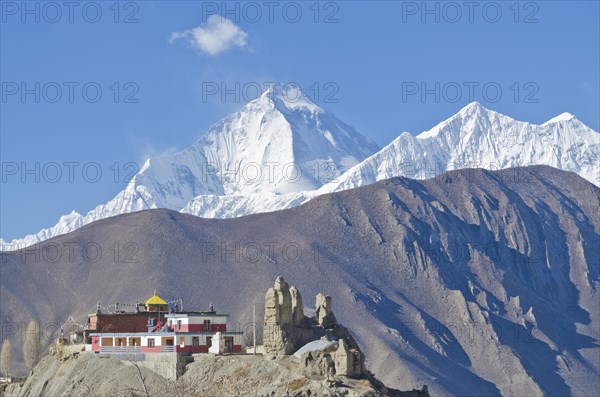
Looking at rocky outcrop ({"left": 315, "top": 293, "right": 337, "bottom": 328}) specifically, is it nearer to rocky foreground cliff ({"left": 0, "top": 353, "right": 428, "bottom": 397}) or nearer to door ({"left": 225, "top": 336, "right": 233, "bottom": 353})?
door ({"left": 225, "top": 336, "right": 233, "bottom": 353})

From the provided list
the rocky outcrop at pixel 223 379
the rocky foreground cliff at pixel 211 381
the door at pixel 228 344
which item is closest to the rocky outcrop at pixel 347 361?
the rocky outcrop at pixel 223 379

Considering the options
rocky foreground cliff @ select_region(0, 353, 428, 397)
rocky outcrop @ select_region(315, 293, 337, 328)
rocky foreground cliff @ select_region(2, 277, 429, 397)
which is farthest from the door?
rocky outcrop @ select_region(315, 293, 337, 328)

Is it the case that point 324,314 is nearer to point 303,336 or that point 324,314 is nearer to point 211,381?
point 303,336

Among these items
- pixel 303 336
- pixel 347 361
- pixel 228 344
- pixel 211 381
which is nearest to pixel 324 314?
pixel 303 336

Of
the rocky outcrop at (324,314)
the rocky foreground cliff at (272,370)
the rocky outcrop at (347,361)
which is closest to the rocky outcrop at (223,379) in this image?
the rocky foreground cliff at (272,370)

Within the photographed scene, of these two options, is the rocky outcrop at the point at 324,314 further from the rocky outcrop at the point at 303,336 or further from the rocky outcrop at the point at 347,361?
the rocky outcrop at the point at 347,361

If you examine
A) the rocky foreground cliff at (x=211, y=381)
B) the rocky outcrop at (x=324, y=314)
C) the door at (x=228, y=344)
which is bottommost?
the rocky foreground cliff at (x=211, y=381)

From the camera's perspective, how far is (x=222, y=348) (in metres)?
108

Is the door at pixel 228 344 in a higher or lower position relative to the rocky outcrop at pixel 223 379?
higher

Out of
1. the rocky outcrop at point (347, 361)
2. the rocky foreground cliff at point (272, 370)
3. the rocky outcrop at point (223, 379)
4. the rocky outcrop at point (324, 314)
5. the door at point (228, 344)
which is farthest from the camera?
the rocky outcrop at point (324, 314)

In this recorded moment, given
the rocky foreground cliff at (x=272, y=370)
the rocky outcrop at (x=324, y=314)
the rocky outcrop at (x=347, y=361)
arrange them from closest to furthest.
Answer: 1. the rocky foreground cliff at (x=272, y=370)
2. the rocky outcrop at (x=347, y=361)
3. the rocky outcrop at (x=324, y=314)

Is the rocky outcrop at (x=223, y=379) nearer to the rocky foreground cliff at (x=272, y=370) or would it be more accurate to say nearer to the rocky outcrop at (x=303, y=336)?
the rocky foreground cliff at (x=272, y=370)

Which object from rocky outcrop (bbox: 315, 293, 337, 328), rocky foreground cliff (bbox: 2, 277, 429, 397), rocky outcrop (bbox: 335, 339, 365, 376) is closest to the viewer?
rocky foreground cliff (bbox: 2, 277, 429, 397)

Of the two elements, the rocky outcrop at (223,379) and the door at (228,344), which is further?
the door at (228,344)
